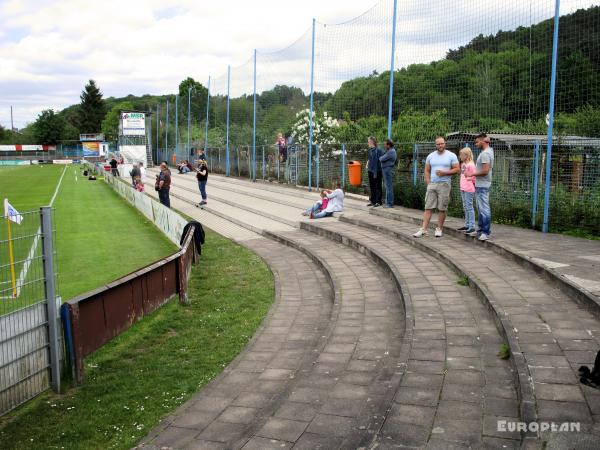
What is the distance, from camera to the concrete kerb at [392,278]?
4.87m

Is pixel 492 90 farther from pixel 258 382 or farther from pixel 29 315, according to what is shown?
pixel 29 315

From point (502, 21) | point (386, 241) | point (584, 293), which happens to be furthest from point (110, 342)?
point (502, 21)

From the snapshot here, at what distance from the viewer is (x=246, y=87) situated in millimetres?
34531

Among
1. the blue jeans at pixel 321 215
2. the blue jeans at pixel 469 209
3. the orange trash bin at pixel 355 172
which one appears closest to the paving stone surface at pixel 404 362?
the blue jeans at pixel 469 209

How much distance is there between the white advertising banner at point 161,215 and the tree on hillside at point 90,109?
114 meters

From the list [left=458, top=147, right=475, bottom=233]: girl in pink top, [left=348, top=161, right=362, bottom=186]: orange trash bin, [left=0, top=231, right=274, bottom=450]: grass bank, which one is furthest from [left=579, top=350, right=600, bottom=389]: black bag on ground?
[left=348, top=161, right=362, bottom=186]: orange trash bin

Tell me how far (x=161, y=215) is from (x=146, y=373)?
31.7ft

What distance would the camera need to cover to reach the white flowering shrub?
26.5 m

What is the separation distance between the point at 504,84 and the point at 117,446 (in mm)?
10775

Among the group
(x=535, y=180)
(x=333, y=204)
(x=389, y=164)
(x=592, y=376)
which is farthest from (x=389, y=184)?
(x=592, y=376)

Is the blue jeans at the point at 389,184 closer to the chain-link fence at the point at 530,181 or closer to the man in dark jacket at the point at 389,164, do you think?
the man in dark jacket at the point at 389,164

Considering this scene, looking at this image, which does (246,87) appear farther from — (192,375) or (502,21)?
(192,375)

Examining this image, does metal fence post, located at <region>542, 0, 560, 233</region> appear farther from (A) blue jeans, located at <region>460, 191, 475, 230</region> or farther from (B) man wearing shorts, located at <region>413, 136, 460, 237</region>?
(B) man wearing shorts, located at <region>413, 136, 460, 237</region>

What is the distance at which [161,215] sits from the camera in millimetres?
14883
